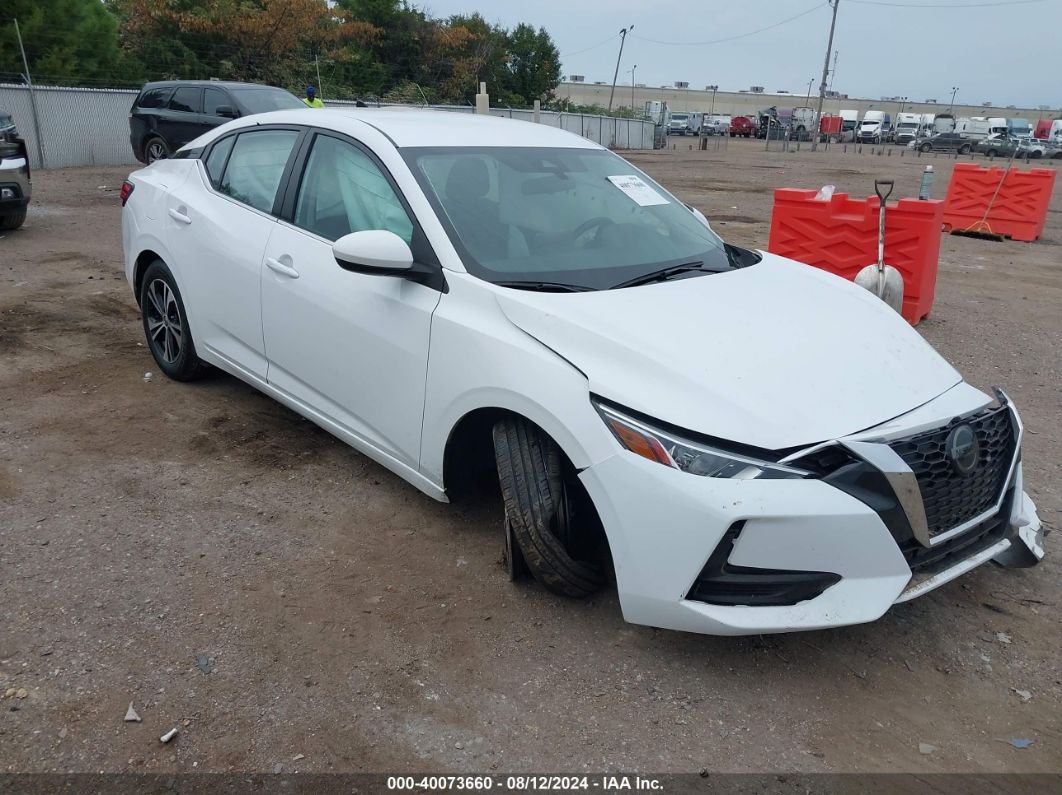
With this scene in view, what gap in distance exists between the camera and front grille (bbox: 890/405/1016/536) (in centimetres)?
271

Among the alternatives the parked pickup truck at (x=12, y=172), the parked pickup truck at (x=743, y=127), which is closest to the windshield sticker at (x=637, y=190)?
the parked pickup truck at (x=12, y=172)

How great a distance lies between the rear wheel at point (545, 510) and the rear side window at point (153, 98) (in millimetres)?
14378

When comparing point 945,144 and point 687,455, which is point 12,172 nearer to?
point 687,455

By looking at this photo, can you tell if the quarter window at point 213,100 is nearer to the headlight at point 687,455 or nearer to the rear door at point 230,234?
the rear door at point 230,234

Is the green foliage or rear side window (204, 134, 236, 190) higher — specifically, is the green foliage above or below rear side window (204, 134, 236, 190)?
above

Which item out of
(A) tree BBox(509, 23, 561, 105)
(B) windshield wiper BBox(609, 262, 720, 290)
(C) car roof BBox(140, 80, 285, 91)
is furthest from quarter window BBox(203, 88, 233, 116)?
(A) tree BBox(509, 23, 561, 105)

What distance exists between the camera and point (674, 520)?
2.58 metres

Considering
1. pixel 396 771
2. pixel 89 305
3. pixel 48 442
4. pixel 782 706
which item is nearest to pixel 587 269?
pixel 782 706

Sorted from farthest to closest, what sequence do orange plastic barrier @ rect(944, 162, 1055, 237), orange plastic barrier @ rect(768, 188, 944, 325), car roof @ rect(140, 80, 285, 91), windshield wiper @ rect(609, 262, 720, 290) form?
1. car roof @ rect(140, 80, 285, 91)
2. orange plastic barrier @ rect(944, 162, 1055, 237)
3. orange plastic barrier @ rect(768, 188, 944, 325)
4. windshield wiper @ rect(609, 262, 720, 290)

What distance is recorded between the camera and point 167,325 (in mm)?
5172

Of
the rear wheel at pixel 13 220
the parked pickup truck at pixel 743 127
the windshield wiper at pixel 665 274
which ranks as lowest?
the rear wheel at pixel 13 220

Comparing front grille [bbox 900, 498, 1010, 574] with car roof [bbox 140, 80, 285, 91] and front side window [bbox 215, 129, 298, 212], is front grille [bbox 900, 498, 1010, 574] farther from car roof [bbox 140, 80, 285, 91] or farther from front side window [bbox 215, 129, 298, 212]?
car roof [bbox 140, 80, 285, 91]

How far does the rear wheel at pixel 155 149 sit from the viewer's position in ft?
49.3

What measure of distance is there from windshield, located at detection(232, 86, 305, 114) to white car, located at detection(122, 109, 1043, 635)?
401 inches
